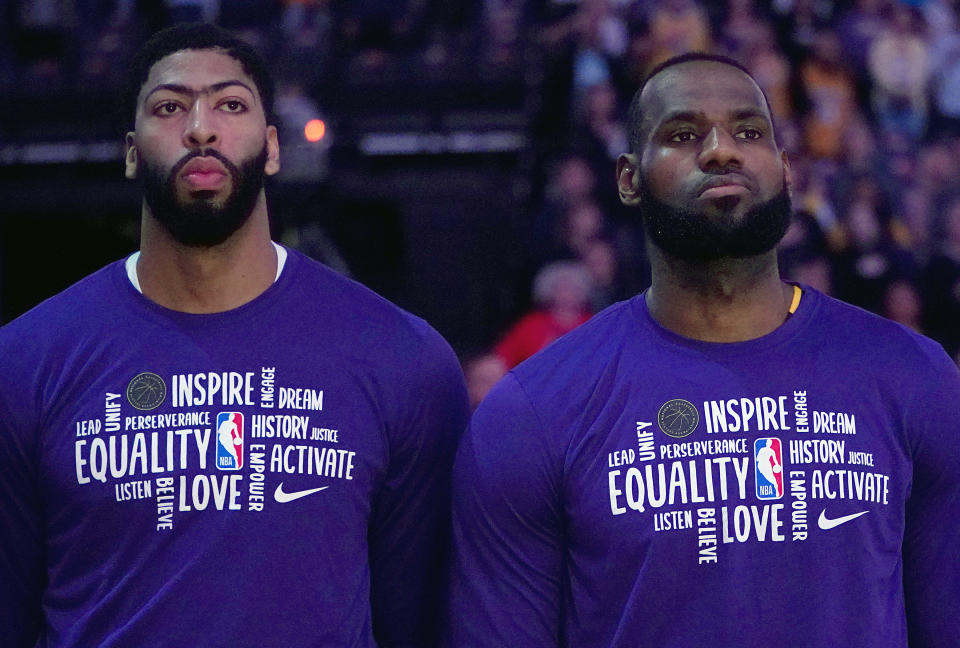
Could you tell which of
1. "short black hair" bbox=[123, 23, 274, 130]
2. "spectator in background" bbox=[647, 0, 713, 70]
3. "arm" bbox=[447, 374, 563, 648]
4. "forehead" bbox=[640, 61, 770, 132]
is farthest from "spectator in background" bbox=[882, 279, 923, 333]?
"short black hair" bbox=[123, 23, 274, 130]

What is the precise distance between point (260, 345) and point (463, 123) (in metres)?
7.31

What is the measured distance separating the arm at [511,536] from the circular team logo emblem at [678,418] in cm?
21

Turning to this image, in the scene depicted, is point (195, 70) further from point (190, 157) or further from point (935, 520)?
point (935, 520)

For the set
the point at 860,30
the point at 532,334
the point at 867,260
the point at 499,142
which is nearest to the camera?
the point at 532,334

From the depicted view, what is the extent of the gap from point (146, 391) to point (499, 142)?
729 centimetres

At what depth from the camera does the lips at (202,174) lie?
2.91 meters

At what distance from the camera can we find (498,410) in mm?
2934

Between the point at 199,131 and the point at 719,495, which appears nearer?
the point at 719,495

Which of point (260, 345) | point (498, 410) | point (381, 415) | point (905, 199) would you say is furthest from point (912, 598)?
point (905, 199)

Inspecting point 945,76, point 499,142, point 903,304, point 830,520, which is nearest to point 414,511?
point 830,520

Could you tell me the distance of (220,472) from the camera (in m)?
2.82

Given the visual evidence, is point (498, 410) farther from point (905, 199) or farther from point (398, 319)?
point (905, 199)

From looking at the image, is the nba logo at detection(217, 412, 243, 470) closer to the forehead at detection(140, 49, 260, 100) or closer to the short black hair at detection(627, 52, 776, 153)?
the forehead at detection(140, 49, 260, 100)

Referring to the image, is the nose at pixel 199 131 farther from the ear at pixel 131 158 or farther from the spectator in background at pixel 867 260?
the spectator in background at pixel 867 260
